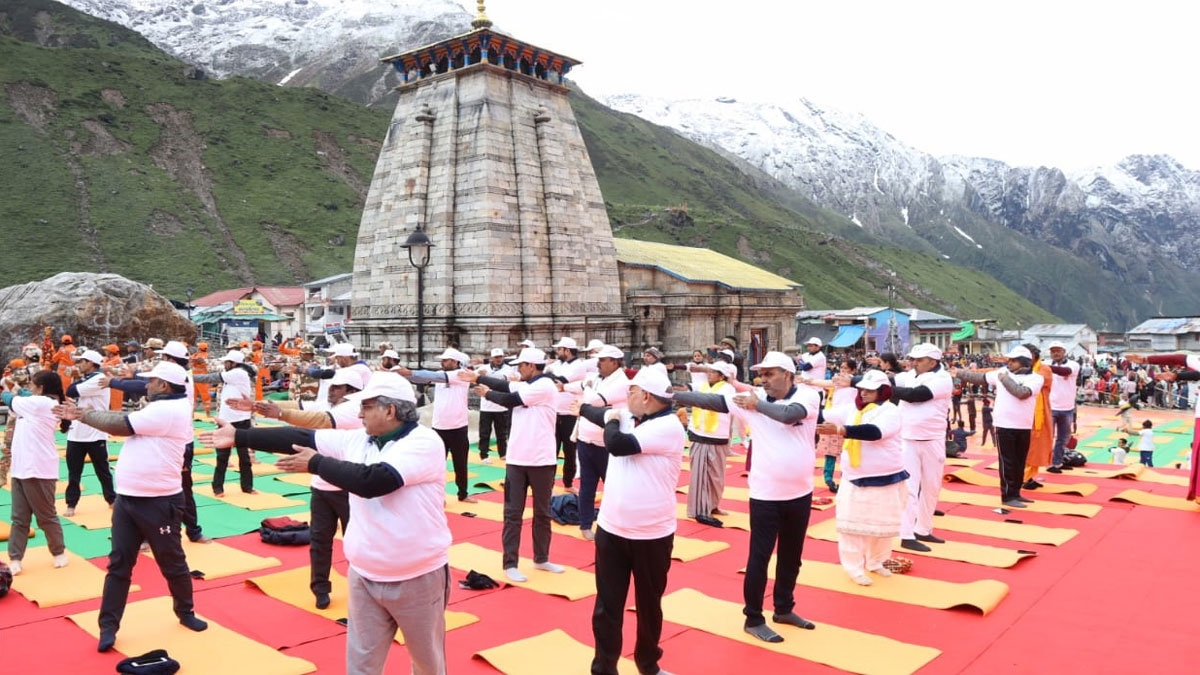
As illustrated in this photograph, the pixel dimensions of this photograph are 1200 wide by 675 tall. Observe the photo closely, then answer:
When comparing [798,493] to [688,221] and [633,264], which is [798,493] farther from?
[688,221]

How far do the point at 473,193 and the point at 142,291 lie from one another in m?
13.3

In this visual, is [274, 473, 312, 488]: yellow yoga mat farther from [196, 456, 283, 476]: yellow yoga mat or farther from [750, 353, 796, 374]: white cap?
[750, 353, 796, 374]: white cap

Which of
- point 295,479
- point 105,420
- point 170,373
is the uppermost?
point 170,373

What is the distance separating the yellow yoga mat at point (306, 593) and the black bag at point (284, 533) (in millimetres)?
1040

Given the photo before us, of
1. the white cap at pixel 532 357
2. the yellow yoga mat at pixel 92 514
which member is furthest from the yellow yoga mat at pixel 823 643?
the yellow yoga mat at pixel 92 514

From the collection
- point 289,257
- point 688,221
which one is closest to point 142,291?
point 289,257

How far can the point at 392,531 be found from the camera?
406 centimetres

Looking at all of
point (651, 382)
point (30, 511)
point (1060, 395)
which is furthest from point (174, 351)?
point (1060, 395)

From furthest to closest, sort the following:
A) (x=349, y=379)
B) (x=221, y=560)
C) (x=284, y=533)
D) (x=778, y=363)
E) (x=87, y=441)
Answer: (x=87, y=441) → (x=284, y=533) → (x=221, y=560) → (x=349, y=379) → (x=778, y=363)

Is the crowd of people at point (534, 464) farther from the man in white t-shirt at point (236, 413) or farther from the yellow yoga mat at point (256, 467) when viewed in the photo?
the yellow yoga mat at point (256, 467)

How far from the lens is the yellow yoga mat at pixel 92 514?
941cm

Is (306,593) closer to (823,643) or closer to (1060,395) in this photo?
(823,643)

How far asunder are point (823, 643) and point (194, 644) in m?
4.67

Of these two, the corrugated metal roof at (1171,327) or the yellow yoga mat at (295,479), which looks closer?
the yellow yoga mat at (295,479)
